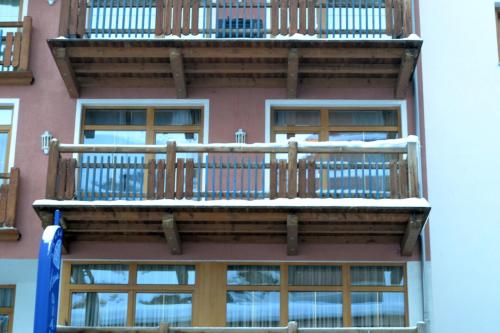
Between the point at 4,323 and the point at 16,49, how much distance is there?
486 centimetres

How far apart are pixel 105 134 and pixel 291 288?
4.31 meters

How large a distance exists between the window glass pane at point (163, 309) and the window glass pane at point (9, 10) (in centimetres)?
583

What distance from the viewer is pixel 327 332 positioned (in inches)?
523

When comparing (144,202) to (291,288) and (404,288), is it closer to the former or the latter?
(291,288)

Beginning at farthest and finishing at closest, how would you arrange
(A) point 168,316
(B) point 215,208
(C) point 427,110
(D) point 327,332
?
1. (C) point 427,110
2. (A) point 168,316
3. (B) point 215,208
4. (D) point 327,332

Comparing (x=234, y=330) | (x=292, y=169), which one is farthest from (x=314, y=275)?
(x=234, y=330)

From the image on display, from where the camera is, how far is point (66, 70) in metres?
16.4

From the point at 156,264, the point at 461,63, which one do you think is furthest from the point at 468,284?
the point at 156,264

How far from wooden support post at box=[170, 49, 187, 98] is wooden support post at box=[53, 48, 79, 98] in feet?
5.83

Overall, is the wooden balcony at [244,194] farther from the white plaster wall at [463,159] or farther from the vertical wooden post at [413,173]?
the white plaster wall at [463,159]

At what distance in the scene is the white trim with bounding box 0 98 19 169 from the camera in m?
16.7

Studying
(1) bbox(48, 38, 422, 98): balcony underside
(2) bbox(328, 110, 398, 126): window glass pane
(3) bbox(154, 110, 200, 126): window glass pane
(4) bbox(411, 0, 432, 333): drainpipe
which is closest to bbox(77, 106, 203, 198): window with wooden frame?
(3) bbox(154, 110, 200, 126): window glass pane

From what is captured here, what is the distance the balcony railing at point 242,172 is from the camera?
49.1 ft

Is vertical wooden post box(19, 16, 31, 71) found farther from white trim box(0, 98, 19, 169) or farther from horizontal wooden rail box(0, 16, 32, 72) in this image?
white trim box(0, 98, 19, 169)
